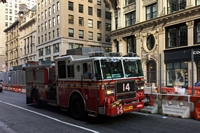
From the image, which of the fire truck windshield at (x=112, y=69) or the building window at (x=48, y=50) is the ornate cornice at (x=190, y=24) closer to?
the fire truck windshield at (x=112, y=69)

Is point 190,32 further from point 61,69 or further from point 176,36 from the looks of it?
point 61,69

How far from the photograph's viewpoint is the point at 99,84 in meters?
7.68

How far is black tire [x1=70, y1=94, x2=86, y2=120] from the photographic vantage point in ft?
28.5

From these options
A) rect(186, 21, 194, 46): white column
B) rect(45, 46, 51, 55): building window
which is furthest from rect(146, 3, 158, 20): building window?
rect(45, 46, 51, 55): building window

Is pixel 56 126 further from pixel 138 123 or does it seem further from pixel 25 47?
pixel 25 47

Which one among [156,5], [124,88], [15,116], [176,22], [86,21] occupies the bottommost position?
[15,116]

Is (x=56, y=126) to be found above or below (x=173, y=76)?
below

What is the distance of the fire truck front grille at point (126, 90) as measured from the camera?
8.01 m

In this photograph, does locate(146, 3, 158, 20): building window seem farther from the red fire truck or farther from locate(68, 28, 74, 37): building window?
locate(68, 28, 74, 37): building window

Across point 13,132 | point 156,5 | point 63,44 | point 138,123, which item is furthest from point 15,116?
point 63,44

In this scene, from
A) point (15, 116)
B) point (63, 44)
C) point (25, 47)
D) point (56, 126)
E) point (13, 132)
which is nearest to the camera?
point (13, 132)

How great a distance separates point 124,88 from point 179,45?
686 inches

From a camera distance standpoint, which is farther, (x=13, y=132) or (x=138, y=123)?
(x=138, y=123)

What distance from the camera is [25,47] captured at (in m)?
63.5
